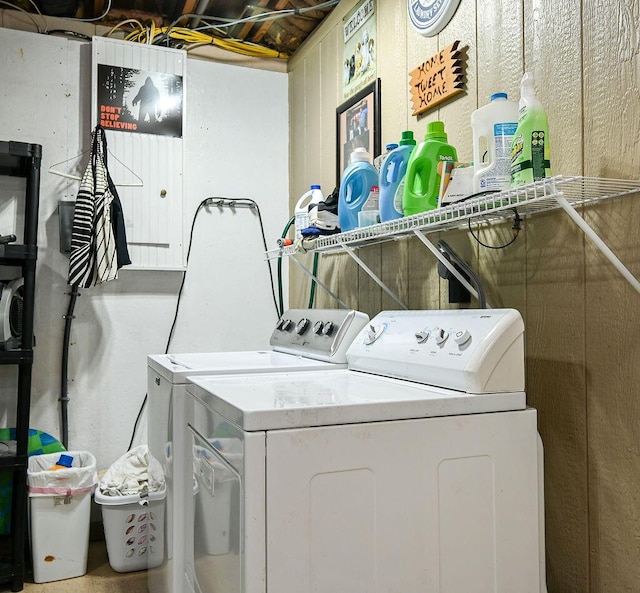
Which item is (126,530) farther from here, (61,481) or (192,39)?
(192,39)

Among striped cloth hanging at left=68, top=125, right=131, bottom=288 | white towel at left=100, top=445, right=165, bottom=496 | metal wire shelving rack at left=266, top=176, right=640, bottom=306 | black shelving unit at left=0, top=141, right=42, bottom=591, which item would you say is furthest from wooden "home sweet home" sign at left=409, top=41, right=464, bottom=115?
white towel at left=100, top=445, right=165, bottom=496

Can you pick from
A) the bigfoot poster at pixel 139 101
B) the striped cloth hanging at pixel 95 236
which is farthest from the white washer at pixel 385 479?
the bigfoot poster at pixel 139 101

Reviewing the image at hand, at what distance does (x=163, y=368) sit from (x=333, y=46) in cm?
190

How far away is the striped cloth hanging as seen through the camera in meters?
2.78

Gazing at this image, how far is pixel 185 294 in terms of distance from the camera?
329 cm

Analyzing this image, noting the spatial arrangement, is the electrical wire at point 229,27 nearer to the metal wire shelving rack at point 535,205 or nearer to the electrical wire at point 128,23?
the electrical wire at point 128,23

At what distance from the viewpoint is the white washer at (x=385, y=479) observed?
120 cm

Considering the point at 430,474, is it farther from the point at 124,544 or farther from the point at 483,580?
the point at 124,544

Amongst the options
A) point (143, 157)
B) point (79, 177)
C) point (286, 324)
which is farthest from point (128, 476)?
point (143, 157)

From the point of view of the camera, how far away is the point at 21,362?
2545mm

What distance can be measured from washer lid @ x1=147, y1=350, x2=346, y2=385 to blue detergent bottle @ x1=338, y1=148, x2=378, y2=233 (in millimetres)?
533

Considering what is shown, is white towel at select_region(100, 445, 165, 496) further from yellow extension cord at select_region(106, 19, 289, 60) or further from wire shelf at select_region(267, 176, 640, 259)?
yellow extension cord at select_region(106, 19, 289, 60)

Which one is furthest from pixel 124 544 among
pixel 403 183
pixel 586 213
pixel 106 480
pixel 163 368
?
pixel 586 213

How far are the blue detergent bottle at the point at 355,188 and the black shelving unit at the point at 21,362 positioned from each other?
139 centimetres
